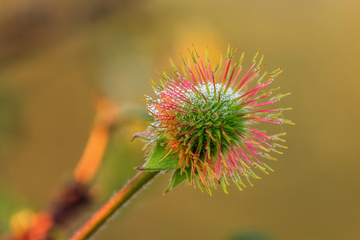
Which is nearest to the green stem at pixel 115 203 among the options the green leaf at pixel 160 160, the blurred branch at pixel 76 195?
the green leaf at pixel 160 160

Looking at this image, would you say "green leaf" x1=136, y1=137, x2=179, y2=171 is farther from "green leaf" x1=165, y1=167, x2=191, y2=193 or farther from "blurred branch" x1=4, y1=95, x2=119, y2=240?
"blurred branch" x1=4, y1=95, x2=119, y2=240

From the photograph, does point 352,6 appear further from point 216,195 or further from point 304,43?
point 216,195

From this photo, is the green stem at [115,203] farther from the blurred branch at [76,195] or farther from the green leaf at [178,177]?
the blurred branch at [76,195]

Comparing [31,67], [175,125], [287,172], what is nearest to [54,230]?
A: [175,125]

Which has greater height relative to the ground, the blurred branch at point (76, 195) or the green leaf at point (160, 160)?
the blurred branch at point (76, 195)

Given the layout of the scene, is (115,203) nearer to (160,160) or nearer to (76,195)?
(160,160)

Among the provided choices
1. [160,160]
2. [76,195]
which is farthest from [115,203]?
[76,195]
